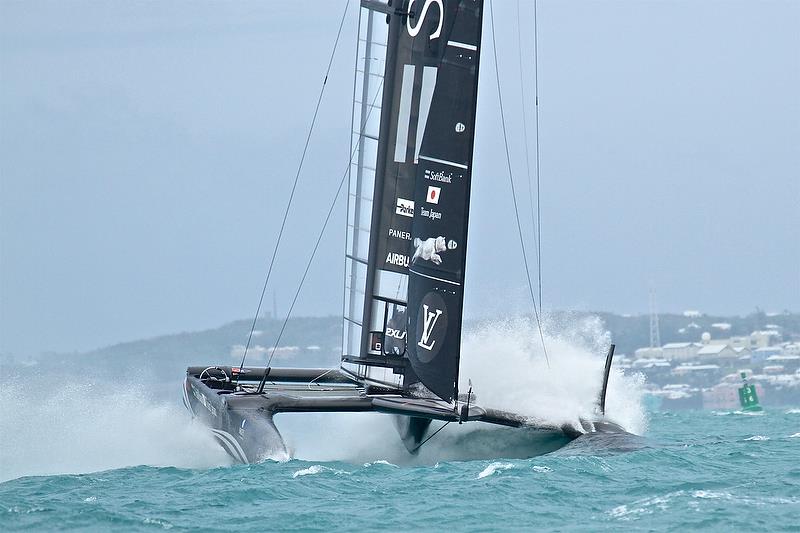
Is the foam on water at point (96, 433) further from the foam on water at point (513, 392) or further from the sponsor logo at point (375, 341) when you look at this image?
the sponsor logo at point (375, 341)

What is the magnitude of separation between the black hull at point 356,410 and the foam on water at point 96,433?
269 mm

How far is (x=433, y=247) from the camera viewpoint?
12016 millimetres

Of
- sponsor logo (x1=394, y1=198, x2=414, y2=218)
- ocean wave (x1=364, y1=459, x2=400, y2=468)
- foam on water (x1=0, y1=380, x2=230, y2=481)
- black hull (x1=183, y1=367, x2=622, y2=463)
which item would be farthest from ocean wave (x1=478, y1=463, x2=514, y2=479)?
sponsor logo (x1=394, y1=198, x2=414, y2=218)

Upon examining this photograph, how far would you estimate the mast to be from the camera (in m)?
11.9

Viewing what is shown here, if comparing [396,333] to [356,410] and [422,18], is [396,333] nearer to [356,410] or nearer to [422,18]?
[356,410]

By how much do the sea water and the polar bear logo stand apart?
170 centimetres

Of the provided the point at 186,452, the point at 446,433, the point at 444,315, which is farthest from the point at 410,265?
the point at 186,452

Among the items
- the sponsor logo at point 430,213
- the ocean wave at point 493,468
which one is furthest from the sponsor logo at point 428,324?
the ocean wave at point 493,468

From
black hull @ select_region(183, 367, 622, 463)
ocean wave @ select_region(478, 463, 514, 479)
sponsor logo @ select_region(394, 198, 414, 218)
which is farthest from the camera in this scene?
sponsor logo @ select_region(394, 198, 414, 218)

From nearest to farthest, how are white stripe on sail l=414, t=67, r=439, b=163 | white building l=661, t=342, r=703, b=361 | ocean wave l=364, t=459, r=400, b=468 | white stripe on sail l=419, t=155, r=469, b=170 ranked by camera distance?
ocean wave l=364, t=459, r=400, b=468 → white stripe on sail l=419, t=155, r=469, b=170 → white stripe on sail l=414, t=67, r=439, b=163 → white building l=661, t=342, r=703, b=361

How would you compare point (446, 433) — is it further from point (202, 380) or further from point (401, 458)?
point (202, 380)

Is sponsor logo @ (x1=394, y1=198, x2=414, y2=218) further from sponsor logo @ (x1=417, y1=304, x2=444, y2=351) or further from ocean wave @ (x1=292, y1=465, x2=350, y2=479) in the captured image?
ocean wave @ (x1=292, y1=465, x2=350, y2=479)

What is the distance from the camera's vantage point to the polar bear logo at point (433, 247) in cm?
1197

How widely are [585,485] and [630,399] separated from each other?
4436 mm
